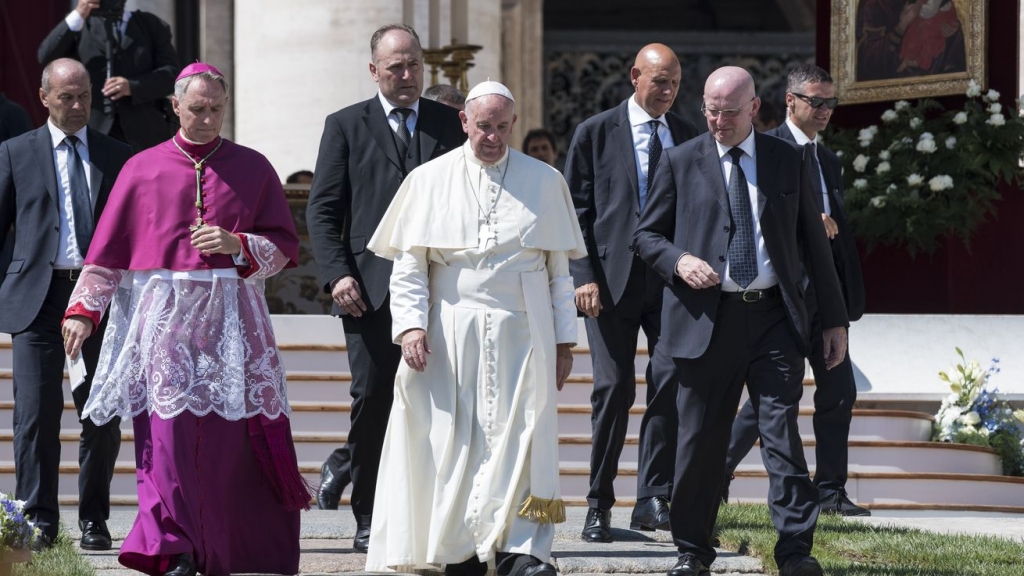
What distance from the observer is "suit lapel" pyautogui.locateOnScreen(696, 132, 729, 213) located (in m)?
6.67

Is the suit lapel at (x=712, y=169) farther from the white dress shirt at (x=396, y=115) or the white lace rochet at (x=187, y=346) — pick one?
the white lace rochet at (x=187, y=346)

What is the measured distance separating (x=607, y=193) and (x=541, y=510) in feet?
6.32

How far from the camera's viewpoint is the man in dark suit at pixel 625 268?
25.5 feet

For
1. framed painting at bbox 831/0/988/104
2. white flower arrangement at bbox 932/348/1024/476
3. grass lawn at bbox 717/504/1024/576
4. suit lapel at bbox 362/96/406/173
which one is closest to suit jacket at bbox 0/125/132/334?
suit lapel at bbox 362/96/406/173

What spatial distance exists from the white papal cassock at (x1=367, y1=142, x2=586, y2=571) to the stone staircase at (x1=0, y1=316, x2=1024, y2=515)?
329 cm

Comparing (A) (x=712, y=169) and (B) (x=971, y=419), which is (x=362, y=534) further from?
(B) (x=971, y=419)

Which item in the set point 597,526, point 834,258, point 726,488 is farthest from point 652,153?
point 726,488

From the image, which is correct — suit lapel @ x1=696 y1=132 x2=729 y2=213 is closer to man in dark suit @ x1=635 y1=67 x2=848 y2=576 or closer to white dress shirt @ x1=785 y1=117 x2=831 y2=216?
man in dark suit @ x1=635 y1=67 x2=848 y2=576

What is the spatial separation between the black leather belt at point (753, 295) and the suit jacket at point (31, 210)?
→ 2.64 metres

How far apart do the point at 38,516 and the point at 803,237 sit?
10.4 ft

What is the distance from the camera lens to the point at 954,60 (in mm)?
14016

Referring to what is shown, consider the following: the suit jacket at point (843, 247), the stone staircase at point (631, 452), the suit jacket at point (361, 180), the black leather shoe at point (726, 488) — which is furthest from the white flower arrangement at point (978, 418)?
the suit jacket at point (361, 180)

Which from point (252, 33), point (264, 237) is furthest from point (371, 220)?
point (252, 33)

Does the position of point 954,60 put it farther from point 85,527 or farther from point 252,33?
point 85,527
